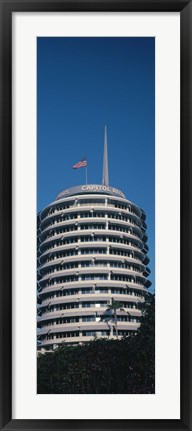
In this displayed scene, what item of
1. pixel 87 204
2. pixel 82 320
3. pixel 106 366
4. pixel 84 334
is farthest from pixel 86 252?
pixel 106 366

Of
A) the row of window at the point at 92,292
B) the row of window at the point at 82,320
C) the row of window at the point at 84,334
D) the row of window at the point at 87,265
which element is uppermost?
the row of window at the point at 87,265

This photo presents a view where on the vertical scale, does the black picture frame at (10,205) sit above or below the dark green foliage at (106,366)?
above

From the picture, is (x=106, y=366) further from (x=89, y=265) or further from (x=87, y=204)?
(x=87, y=204)

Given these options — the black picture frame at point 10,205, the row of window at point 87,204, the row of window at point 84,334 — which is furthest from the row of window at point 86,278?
the black picture frame at point 10,205

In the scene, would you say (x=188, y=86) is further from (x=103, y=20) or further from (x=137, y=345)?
(x=137, y=345)

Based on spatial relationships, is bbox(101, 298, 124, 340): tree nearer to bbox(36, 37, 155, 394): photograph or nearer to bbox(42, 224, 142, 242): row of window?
bbox(36, 37, 155, 394): photograph

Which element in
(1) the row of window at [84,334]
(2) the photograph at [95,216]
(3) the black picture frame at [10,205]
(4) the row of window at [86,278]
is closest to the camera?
(3) the black picture frame at [10,205]

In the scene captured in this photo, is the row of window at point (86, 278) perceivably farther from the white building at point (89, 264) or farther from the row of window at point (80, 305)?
the row of window at point (80, 305)

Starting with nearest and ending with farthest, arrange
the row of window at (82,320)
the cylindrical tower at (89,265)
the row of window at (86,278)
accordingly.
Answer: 1. the row of window at (82,320)
2. the cylindrical tower at (89,265)
3. the row of window at (86,278)
